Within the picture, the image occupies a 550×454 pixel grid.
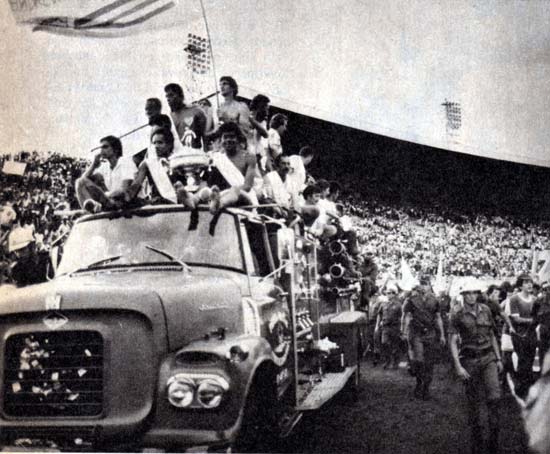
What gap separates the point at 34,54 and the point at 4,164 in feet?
2.61

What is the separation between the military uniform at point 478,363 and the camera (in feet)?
11.7

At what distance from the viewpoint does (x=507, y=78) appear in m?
4.01

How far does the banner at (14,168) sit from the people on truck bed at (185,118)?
1105mm

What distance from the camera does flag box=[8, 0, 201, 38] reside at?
4293 millimetres

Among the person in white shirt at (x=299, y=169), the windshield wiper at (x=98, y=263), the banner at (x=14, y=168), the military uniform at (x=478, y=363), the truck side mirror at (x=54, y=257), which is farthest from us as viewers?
the banner at (x=14, y=168)

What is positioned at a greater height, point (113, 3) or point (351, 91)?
point (113, 3)

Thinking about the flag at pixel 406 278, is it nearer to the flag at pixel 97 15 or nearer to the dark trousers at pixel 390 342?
the dark trousers at pixel 390 342

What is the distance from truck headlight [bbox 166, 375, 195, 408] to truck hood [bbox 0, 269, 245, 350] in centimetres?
18

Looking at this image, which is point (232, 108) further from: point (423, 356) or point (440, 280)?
point (423, 356)

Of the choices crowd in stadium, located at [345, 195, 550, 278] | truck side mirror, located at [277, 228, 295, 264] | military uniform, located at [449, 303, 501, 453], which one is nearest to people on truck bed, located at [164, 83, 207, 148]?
truck side mirror, located at [277, 228, 295, 264]

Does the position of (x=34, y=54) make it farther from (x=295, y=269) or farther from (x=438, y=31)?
(x=438, y=31)

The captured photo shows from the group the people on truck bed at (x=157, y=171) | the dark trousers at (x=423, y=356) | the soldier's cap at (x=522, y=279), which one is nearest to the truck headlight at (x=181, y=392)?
the people on truck bed at (x=157, y=171)

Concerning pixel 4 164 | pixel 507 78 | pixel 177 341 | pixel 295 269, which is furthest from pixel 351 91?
pixel 4 164

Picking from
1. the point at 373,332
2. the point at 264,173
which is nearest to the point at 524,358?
the point at 373,332
